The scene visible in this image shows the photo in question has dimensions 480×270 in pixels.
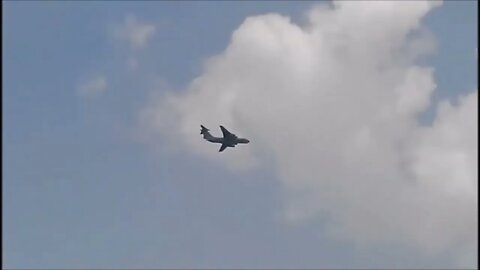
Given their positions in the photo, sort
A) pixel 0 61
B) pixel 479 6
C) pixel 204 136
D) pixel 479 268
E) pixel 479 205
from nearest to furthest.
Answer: pixel 479 268 < pixel 479 205 < pixel 479 6 < pixel 0 61 < pixel 204 136

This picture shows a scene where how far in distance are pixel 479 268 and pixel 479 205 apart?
8.08 meters

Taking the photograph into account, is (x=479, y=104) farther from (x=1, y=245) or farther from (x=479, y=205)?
(x=1, y=245)

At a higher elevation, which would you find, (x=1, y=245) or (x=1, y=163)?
(x=1, y=163)

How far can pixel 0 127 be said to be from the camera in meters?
69.5

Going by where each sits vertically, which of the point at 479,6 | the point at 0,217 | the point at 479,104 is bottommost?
the point at 0,217

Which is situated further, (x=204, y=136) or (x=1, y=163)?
(x=204, y=136)

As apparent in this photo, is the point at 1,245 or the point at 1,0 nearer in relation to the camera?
the point at 1,245

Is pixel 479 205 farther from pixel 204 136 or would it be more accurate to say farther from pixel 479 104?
pixel 204 136

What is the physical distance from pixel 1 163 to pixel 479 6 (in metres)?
51.0

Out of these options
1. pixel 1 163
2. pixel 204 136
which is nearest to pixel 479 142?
pixel 1 163

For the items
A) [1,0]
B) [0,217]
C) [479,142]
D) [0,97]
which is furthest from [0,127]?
[479,142]

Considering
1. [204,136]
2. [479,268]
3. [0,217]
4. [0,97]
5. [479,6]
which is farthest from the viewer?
[204,136]

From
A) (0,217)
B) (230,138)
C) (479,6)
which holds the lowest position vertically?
(0,217)

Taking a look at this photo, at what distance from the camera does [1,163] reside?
72.1 metres
